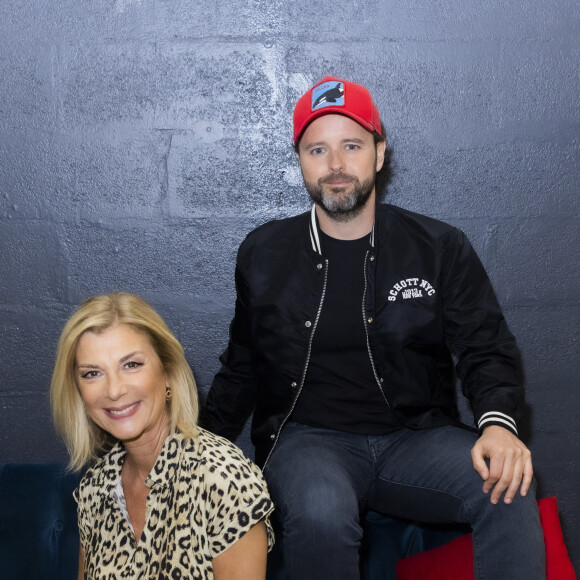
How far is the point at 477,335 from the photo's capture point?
2.18 meters

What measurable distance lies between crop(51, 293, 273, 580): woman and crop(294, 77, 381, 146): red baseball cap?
0.75m

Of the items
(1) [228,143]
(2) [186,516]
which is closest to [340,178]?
(1) [228,143]

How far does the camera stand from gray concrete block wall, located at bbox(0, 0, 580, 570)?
96.7 inches

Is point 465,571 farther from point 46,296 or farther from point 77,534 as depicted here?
point 46,296

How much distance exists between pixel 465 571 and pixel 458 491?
0.19 m

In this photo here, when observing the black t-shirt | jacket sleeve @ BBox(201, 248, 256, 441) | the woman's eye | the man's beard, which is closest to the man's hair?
the man's beard

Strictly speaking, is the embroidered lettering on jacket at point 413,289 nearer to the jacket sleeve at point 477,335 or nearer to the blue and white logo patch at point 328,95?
the jacket sleeve at point 477,335

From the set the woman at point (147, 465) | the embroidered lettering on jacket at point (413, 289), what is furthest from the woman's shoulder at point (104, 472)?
the embroidered lettering on jacket at point (413, 289)

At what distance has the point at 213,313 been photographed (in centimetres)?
259

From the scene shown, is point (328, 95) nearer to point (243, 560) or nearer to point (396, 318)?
point (396, 318)

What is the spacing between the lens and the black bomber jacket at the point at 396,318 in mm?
2189

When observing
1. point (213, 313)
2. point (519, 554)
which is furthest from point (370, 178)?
point (519, 554)

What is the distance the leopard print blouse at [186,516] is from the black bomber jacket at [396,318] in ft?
1.47

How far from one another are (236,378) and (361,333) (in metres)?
0.44
